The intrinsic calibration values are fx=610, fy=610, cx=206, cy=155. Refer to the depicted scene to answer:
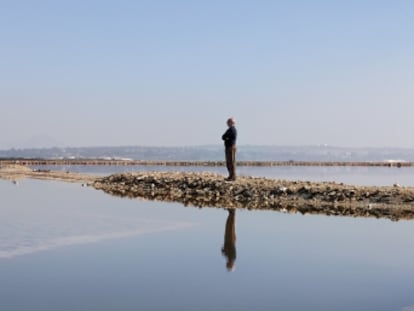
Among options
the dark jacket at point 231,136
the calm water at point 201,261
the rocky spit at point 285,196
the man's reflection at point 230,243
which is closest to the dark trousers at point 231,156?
the dark jacket at point 231,136

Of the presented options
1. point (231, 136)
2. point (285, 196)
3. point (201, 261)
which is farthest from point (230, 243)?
point (231, 136)

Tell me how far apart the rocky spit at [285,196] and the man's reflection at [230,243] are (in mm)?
3415

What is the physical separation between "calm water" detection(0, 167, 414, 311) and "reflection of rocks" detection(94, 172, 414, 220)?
229cm

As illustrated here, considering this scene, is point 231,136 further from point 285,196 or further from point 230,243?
point 230,243

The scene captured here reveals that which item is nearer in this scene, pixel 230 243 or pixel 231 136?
pixel 230 243

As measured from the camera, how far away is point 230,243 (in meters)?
12.6

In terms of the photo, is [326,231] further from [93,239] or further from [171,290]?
[171,290]

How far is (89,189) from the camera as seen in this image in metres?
28.3

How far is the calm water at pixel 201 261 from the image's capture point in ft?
26.3

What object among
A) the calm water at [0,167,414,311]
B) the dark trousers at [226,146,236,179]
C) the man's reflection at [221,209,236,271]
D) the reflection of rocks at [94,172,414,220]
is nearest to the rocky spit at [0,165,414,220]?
the reflection of rocks at [94,172,414,220]

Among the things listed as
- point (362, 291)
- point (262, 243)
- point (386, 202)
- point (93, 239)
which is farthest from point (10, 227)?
point (386, 202)

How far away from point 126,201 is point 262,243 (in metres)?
10.1

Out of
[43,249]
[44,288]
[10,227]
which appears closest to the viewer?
[44,288]

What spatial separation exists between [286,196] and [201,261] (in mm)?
11928
